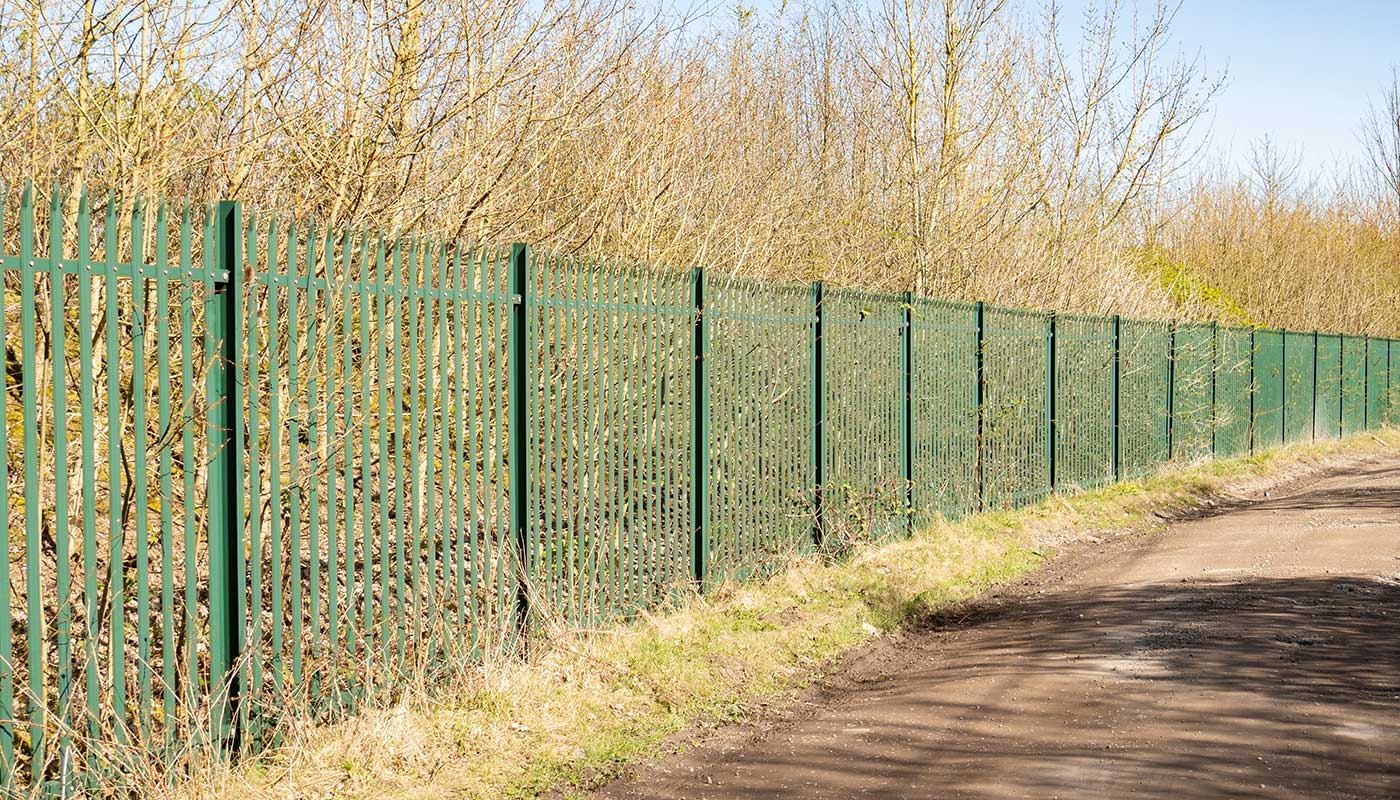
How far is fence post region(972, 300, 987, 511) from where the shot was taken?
39.1 feet

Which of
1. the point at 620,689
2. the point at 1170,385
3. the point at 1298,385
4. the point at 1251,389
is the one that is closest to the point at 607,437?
the point at 620,689

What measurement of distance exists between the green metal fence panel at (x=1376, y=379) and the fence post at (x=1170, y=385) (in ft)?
38.6

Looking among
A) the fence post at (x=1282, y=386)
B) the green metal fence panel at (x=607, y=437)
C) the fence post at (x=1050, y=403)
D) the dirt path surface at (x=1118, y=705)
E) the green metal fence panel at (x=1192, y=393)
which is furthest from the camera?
the fence post at (x=1282, y=386)

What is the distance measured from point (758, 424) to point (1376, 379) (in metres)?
22.8

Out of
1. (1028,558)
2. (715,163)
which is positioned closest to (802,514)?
(1028,558)

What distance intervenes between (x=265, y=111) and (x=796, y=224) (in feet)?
23.7

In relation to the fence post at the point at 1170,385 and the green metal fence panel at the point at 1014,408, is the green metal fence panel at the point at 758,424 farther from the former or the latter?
the fence post at the point at 1170,385

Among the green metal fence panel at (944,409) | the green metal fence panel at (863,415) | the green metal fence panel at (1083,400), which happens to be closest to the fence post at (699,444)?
the green metal fence panel at (863,415)

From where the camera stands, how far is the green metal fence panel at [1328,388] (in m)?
23.4

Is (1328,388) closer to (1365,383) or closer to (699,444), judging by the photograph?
(1365,383)

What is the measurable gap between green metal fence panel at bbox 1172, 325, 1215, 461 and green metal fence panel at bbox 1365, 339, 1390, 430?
1026 cm

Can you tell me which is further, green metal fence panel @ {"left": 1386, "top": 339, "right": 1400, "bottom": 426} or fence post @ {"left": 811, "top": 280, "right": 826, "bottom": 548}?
green metal fence panel @ {"left": 1386, "top": 339, "right": 1400, "bottom": 426}

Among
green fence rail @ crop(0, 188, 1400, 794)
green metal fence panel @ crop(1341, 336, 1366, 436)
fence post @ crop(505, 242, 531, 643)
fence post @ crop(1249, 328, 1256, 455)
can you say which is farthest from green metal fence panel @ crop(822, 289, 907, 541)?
green metal fence panel @ crop(1341, 336, 1366, 436)

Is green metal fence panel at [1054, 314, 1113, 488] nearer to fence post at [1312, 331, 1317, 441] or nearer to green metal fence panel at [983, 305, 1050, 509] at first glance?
green metal fence panel at [983, 305, 1050, 509]
